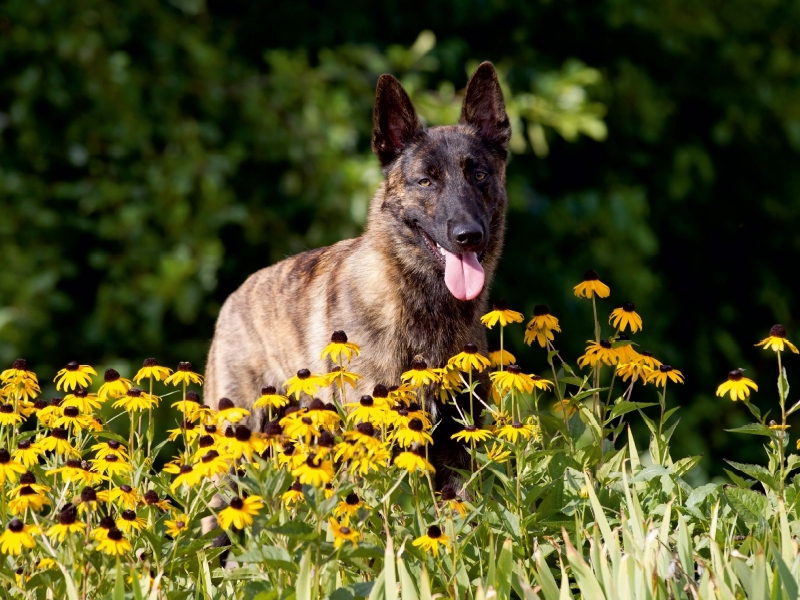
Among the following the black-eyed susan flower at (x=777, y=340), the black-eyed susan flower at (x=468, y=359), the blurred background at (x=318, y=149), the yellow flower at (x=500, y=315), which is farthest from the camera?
the blurred background at (x=318, y=149)

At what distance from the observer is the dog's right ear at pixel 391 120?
452 cm

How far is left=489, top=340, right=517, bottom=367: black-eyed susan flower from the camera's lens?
11.3 feet

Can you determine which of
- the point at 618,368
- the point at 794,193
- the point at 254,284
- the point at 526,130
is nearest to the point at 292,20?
the point at 526,130

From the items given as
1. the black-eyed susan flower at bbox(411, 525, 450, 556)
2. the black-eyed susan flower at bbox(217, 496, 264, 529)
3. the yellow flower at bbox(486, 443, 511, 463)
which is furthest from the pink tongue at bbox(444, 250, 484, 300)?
the black-eyed susan flower at bbox(217, 496, 264, 529)

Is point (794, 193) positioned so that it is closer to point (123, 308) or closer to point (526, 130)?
point (526, 130)

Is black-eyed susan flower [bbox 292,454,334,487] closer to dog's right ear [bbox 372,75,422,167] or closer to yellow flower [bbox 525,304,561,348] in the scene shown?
yellow flower [bbox 525,304,561,348]

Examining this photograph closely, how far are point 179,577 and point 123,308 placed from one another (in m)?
3.88

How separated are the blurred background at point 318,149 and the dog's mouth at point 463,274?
8.50ft

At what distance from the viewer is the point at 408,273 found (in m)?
4.25

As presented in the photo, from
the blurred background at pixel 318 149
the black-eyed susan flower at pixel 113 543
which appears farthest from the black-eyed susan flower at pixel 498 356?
the blurred background at pixel 318 149

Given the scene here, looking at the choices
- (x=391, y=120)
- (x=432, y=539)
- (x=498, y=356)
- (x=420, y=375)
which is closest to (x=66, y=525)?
(x=432, y=539)

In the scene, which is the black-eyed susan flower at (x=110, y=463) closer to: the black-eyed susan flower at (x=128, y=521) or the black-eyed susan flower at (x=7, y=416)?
the black-eyed susan flower at (x=128, y=521)

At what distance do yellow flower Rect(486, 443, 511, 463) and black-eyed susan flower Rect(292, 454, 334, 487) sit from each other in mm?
709

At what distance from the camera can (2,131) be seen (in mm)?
6934
